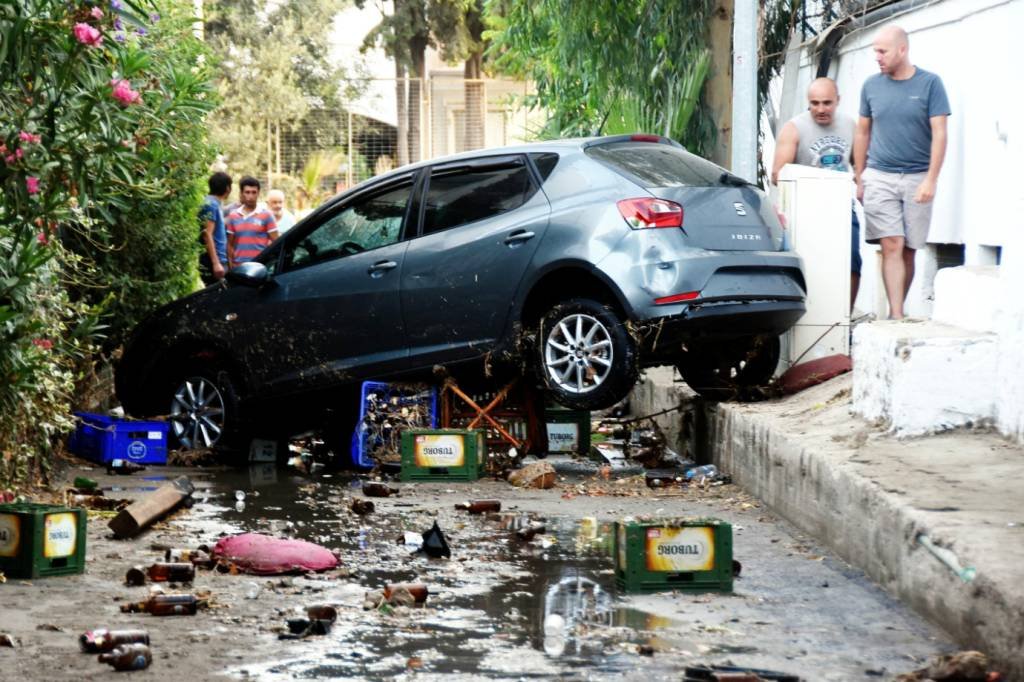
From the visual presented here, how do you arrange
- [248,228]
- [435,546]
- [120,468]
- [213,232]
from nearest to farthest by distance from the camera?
1. [435,546]
2. [120,468]
3. [213,232]
4. [248,228]

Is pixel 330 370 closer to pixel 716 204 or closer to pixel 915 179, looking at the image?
pixel 716 204

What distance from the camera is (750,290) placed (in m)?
10.2

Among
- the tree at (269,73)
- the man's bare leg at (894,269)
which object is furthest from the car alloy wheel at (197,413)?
the tree at (269,73)

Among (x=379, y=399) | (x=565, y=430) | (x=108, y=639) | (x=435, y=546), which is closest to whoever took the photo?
(x=108, y=639)

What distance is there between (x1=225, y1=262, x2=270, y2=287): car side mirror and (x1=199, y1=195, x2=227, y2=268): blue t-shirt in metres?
2.98

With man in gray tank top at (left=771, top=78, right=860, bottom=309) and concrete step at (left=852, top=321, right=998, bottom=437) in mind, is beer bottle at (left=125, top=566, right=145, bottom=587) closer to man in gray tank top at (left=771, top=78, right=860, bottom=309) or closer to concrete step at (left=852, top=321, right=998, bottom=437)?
concrete step at (left=852, top=321, right=998, bottom=437)

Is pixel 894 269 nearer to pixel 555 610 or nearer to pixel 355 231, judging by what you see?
pixel 355 231

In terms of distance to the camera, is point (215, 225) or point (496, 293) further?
point (215, 225)

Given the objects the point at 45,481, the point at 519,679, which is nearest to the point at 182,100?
the point at 45,481

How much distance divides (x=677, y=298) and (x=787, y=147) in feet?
9.70

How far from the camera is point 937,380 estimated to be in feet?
27.4

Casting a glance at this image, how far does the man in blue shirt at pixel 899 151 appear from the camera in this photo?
1172cm

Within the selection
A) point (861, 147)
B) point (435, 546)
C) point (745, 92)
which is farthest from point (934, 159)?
point (435, 546)

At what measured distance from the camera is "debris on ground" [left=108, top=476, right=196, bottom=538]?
26.5 ft
